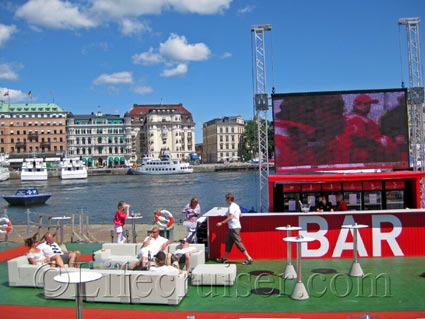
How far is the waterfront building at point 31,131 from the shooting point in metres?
150

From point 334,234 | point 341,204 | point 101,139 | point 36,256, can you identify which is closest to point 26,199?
point 36,256

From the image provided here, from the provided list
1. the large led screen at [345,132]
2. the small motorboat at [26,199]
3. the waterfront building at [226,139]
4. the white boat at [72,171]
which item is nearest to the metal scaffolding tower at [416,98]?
the large led screen at [345,132]

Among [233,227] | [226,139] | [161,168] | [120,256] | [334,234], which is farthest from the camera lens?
[226,139]

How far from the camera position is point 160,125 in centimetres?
16000

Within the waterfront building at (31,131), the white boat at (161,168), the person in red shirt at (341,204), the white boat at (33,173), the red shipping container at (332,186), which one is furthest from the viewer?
the waterfront building at (31,131)

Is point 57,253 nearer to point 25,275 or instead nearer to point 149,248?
point 25,275

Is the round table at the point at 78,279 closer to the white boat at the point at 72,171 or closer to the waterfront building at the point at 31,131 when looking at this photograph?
the white boat at the point at 72,171

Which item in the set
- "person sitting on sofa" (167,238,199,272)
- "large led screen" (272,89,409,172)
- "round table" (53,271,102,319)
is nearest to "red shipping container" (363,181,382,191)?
"large led screen" (272,89,409,172)

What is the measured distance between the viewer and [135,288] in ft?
30.7

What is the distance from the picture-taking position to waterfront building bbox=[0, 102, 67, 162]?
150m

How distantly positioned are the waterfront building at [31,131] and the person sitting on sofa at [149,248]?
146639mm

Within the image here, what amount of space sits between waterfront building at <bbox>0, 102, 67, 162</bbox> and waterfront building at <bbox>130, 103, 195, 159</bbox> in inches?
1009

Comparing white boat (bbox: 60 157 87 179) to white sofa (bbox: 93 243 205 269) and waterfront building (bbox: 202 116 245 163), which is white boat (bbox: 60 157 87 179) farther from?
white sofa (bbox: 93 243 205 269)

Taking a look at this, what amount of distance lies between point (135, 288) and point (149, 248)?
1.52 meters
